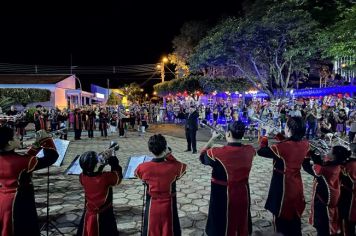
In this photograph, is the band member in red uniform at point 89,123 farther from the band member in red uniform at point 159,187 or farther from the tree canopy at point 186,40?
the tree canopy at point 186,40

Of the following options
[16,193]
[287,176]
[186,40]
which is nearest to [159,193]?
[16,193]

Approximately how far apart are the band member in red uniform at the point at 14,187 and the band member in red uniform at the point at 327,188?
3462 mm

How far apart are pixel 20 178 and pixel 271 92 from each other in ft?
73.0

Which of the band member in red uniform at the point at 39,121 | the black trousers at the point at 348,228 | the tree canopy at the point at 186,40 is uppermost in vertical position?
the tree canopy at the point at 186,40

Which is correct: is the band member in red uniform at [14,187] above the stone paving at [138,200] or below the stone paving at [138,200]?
above

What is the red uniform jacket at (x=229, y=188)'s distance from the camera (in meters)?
3.75

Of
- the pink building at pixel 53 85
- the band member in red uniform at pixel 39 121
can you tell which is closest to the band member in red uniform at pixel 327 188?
the band member in red uniform at pixel 39 121

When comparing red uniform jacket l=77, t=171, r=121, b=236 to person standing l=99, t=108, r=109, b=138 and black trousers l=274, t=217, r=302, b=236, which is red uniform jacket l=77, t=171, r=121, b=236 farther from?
Result: person standing l=99, t=108, r=109, b=138

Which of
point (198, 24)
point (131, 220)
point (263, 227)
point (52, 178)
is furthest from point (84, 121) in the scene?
point (198, 24)

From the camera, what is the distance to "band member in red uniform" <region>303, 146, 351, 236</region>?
166 inches

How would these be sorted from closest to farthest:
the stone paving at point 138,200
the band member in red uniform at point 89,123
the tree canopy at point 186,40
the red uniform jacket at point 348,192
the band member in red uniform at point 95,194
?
the band member in red uniform at point 95,194
the red uniform jacket at point 348,192
the stone paving at point 138,200
the band member in red uniform at point 89,123
the tree canopy at point 186,40

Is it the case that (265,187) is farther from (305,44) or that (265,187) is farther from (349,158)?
(305,44)

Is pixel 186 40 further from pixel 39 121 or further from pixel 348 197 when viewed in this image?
pixel 348 197

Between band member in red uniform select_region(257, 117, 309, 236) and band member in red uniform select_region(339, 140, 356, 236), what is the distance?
0.59 meters
